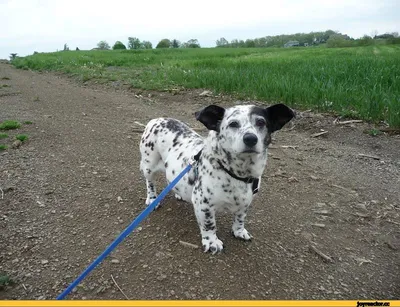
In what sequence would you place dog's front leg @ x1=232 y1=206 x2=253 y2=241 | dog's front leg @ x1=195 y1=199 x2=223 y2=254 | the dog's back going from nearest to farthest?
1. dog's front leg @ x1=195 y1=199 x2=223 y2=254
2. dog's front leg @ x1=232 y1=206 x2=253 y2=241
3. the dog's back

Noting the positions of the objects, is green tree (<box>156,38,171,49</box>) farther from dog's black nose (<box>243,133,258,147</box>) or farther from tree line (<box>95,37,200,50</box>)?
dog's black nose (<box>243,133,258,147</box>)

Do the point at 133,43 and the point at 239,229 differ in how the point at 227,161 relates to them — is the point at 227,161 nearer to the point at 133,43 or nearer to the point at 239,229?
the point at 239,229

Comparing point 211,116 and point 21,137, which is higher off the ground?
point 211,116

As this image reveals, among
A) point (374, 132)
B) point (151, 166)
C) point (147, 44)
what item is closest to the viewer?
point (151, 166)

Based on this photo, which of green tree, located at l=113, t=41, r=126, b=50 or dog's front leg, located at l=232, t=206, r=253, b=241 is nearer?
dog's front leg, located at l=232, t=206, r=253, b=241

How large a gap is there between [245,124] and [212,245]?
1.25 meters

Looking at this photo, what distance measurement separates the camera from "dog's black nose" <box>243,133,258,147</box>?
8.34 ft

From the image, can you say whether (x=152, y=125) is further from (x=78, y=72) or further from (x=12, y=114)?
(x=78, y=72)

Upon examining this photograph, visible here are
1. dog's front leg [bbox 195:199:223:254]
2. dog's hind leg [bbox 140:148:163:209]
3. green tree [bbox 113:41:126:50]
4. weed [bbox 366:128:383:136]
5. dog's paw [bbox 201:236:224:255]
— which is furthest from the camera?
green tree [bbox 113:41:126:50]

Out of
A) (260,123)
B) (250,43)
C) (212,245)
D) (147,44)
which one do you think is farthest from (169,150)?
(147,44)

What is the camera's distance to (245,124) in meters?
2.71

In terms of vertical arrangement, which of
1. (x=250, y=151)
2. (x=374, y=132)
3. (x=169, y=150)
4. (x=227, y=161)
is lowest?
(x=374, y=132)

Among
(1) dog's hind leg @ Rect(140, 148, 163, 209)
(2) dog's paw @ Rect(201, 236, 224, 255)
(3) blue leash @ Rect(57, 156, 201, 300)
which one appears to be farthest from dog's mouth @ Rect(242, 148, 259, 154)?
(1) dog's hind leg @ Rect(140, 148, 163, 209)

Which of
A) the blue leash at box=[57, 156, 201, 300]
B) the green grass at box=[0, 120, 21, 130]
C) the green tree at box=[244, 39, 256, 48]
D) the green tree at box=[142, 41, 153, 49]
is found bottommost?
the blue leash at box=[57, 156, 201, 300]
